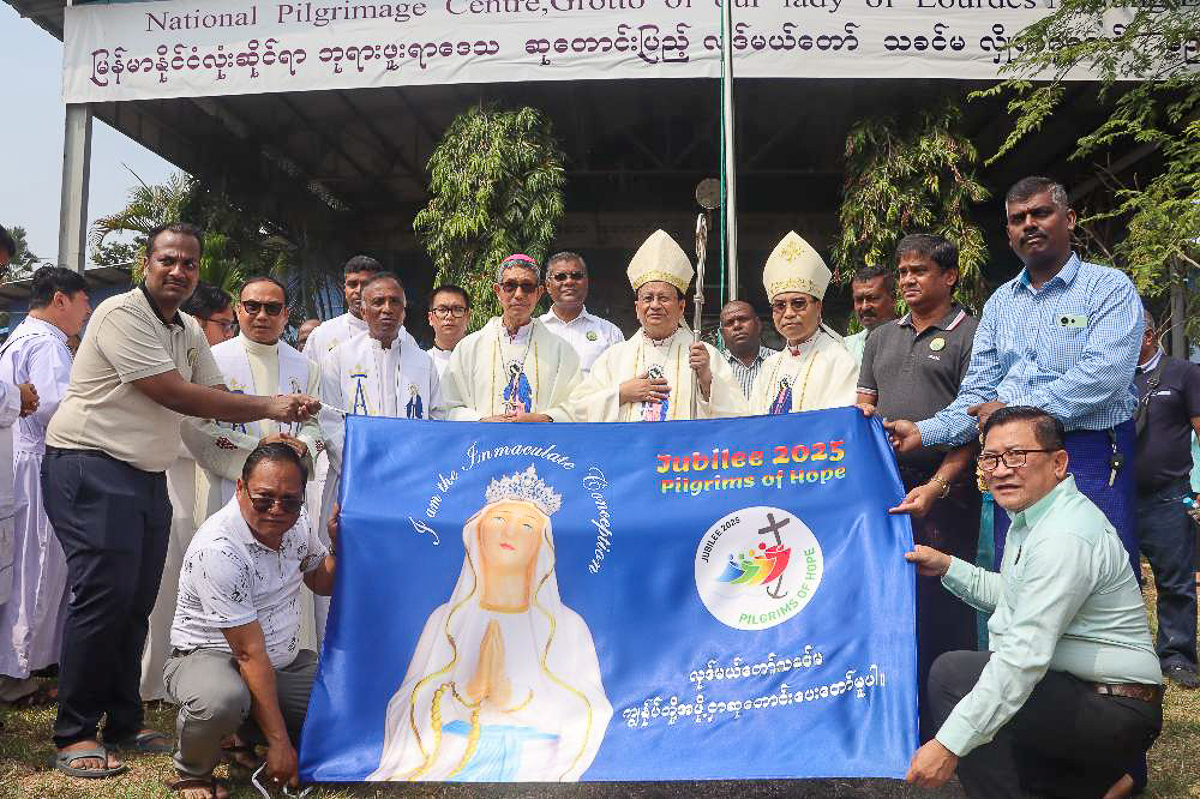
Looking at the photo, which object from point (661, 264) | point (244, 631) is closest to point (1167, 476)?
point (661, 264)

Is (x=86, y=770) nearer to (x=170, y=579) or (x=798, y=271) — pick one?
(x=170, y=579)

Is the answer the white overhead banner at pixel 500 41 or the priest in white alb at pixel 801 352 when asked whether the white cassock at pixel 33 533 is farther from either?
the white overhead banner at pixel 500 41

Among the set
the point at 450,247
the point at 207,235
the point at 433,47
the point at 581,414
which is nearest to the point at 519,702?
the point at 581,414

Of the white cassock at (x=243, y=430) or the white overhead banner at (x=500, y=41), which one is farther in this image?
the white overhead banner at (x=500, y=41)

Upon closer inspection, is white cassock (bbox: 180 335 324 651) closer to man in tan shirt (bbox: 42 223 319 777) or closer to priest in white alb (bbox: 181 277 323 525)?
priest in white alb (bbox: 181 277 323 525)

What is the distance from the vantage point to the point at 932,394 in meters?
4.09

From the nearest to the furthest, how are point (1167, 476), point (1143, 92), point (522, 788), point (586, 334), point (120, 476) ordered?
point (522, 788) → point (120, 476) → point (1167, 476) → point (586, 334) → point (1143, 92)

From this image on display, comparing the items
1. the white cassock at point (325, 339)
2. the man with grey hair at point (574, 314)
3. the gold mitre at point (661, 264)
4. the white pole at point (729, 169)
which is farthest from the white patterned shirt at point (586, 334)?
the gold mitre at point (661, 264)

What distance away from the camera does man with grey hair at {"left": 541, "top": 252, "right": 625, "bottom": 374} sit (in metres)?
6.47

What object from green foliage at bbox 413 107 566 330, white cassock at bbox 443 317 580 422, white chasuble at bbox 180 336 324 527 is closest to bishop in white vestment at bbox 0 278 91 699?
white chasuble at bbox 180 336 324 527

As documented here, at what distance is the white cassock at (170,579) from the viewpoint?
4.81 metres

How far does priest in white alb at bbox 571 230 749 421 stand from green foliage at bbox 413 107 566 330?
7666mm

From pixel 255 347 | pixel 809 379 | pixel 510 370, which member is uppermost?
pixel 255 347

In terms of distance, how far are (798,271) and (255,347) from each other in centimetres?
279
